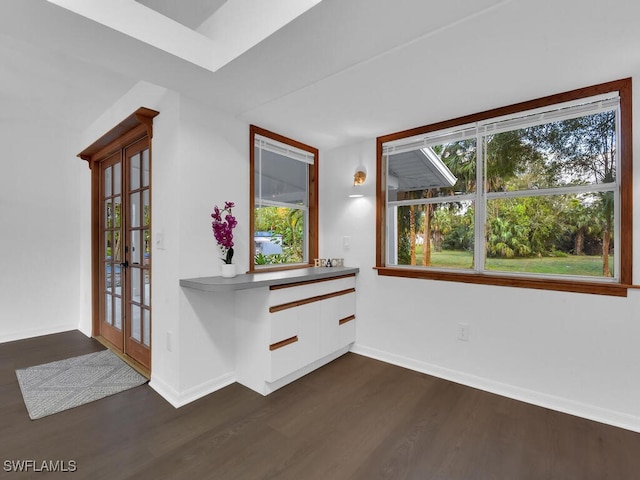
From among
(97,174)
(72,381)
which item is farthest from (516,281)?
(97,174)

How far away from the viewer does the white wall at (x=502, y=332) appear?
2.05 metres

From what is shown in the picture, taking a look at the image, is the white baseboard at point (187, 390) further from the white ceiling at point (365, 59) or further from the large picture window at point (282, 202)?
the white ceiling at point (365, 59)

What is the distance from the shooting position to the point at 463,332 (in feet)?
8.65

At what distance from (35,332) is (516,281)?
17.3 feet

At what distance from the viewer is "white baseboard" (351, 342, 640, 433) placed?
2027 mm

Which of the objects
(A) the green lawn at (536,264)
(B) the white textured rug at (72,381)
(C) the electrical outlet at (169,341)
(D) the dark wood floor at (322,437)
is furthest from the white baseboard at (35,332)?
(A) the green lawn at (536,264)

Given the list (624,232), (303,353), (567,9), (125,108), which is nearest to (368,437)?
(303,353)

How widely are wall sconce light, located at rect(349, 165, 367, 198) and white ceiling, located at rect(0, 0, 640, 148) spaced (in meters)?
0.56

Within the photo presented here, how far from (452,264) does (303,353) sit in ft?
5.20

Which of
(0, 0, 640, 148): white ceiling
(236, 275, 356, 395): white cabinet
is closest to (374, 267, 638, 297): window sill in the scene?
(236, 275, 356, 395): white cabinet

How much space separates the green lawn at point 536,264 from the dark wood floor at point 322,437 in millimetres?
1023

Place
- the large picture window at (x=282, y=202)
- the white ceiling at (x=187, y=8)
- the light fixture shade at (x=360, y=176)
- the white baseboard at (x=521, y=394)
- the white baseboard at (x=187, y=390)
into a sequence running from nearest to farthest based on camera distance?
the white ceiling at (x=187, y=8) < the white baseboard at (x=521, y=394) < the white baseboard at (x=187, y=390) < the large picture window at (x=282, y=202) < the light fixture shade at (x=360, y=176)

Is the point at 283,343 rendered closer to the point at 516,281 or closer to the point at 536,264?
the point at 516,281

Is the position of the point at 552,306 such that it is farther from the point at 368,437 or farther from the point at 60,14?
the point at 60,14
